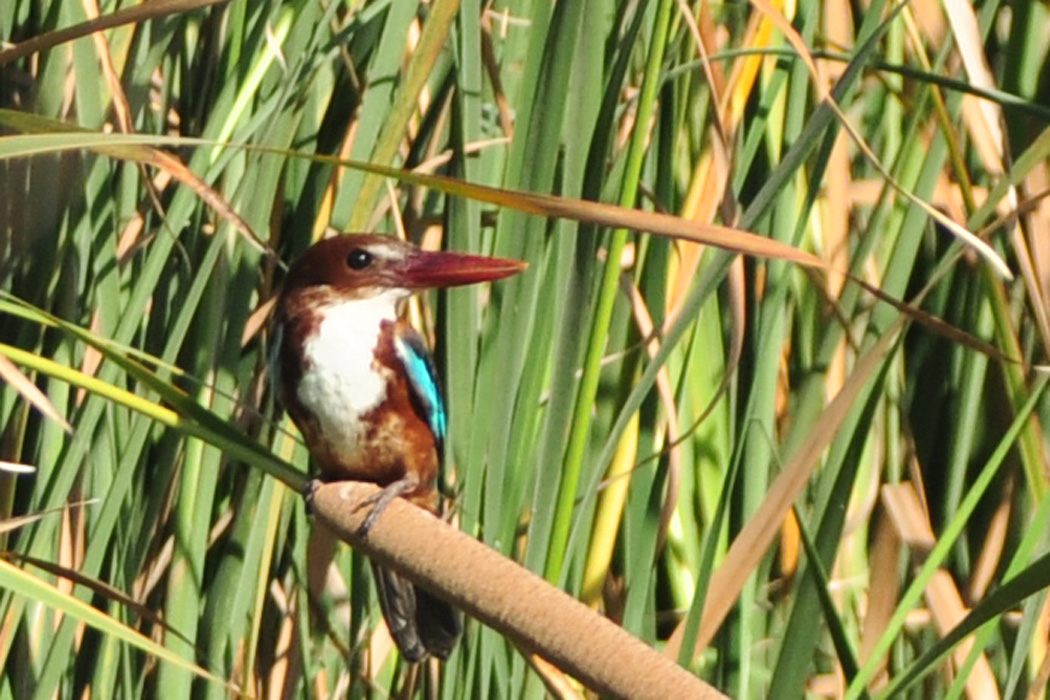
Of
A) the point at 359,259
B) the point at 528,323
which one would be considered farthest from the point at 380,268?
the point at 528,323

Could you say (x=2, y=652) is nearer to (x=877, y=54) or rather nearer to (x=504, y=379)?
(x=504, y=379)

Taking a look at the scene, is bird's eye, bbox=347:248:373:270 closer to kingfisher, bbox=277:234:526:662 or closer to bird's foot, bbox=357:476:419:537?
kingfisher, bbox=277:234:526:662

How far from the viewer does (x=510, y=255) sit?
1.38 meters

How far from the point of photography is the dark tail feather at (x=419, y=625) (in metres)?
1.57

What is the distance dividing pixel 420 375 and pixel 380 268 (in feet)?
0.79

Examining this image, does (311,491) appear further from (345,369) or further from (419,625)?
(345,369)


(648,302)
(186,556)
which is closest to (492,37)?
(648,302)

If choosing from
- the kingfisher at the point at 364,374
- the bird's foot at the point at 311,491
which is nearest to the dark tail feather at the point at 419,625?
the kingfisher at the point at 364,374

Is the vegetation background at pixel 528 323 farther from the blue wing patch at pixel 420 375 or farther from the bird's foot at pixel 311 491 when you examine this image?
the blue wing patch at pixel 420 375

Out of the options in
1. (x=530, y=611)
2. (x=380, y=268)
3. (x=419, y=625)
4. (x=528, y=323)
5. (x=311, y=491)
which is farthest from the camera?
(x=380, y=268)

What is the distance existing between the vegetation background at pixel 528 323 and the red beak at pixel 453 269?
0.09 ft

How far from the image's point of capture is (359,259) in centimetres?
181

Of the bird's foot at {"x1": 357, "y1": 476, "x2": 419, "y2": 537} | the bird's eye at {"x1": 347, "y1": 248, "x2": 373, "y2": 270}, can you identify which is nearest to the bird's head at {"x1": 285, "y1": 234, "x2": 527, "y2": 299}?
the bird's eye at {"x1": 347, "y1": 248, "x2": 373, "y2": 270}

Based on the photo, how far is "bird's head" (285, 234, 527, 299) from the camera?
1384mm
